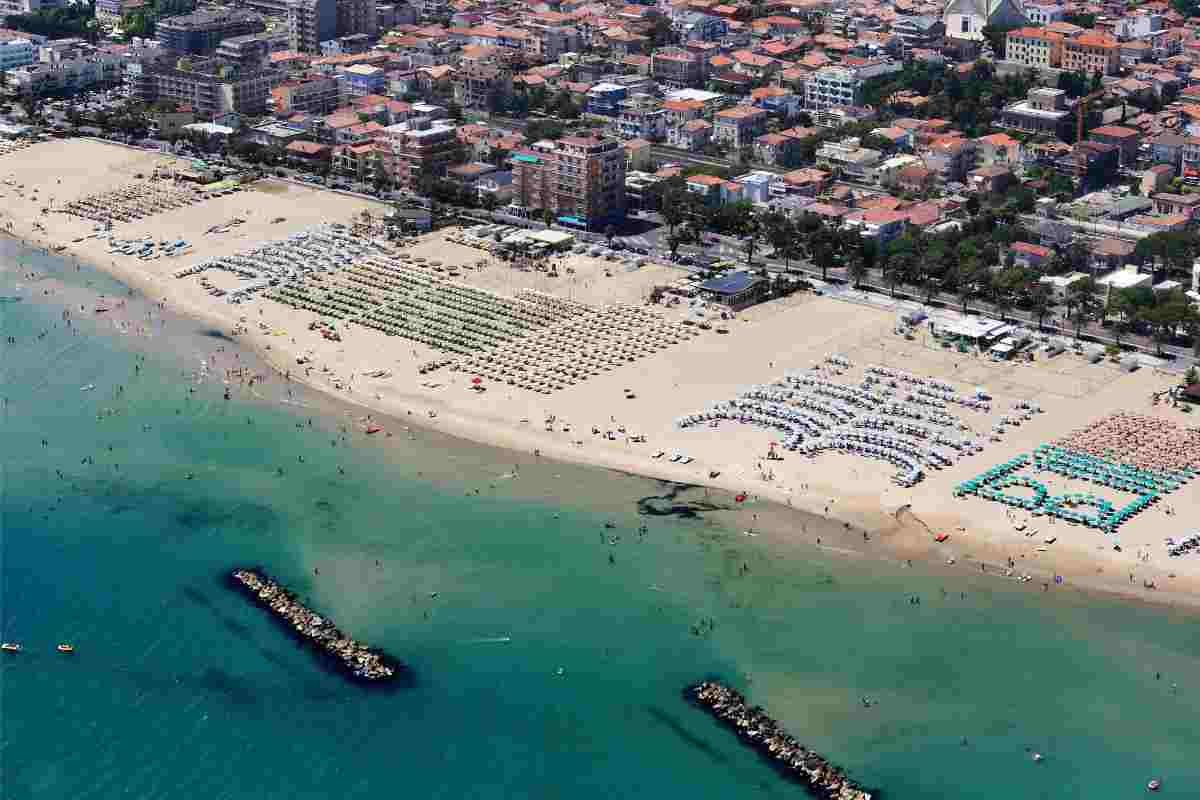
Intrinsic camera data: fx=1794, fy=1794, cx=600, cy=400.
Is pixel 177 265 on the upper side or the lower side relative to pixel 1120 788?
upper

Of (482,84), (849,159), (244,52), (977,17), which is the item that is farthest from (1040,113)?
(244,52)

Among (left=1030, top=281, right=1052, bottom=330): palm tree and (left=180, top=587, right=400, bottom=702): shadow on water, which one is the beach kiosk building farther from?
(left=180, top=587, right=400, bottom=702): shadow on water

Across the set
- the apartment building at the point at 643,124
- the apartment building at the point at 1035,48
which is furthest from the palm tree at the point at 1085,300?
the apartment building at the point at 1035,48

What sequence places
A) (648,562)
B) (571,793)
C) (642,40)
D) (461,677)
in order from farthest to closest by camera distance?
(642,40)
(648,562)
(461,677)
(571,793)

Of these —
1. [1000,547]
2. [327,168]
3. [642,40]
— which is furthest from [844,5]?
[1000,547]

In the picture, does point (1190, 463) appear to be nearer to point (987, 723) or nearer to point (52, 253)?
point (987, 723)

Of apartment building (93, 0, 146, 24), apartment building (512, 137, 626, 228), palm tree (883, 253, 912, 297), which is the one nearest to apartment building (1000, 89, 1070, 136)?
apartment building (512, 137, 626, 228)

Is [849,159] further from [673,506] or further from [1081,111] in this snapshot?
[673,506]
